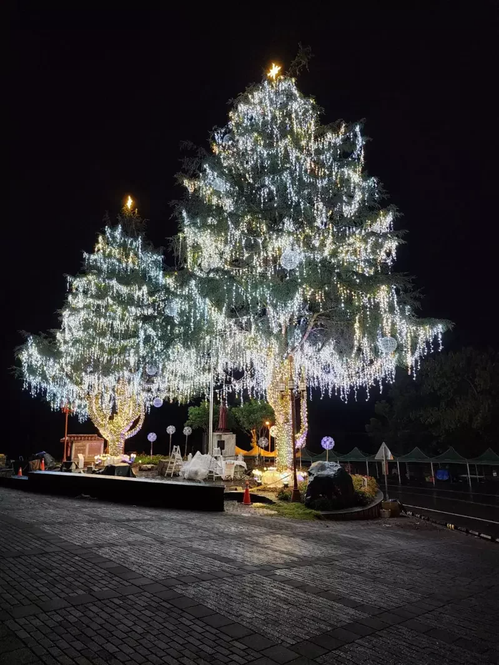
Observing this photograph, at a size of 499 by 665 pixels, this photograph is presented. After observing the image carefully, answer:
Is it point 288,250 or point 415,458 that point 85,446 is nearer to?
point 288,250

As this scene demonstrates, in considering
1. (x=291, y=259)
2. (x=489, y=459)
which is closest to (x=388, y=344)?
(x=291, y=259)

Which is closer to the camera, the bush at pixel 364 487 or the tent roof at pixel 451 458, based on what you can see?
the bush at pixel 364 487

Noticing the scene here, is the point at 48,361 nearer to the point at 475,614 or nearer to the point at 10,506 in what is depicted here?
the point at 10,506

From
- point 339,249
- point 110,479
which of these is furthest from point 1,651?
point 339,249

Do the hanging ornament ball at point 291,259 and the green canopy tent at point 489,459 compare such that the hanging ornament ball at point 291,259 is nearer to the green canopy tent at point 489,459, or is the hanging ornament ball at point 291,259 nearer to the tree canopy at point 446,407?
the green canopy tent at point 489,459

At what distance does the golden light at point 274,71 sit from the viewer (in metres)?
19.3

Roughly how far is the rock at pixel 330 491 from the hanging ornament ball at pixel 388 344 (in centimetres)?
550

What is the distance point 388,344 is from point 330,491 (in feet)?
21.1

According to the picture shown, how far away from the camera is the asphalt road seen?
14.2m

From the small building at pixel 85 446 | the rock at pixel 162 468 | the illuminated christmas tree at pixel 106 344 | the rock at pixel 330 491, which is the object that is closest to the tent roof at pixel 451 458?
the rock at pixel 162 468

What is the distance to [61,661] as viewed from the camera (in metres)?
3.54

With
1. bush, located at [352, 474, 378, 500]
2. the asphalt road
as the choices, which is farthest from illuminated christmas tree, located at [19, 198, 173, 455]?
the asphalt road

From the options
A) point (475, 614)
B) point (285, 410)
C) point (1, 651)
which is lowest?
point (475, 614)

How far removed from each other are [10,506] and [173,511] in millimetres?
3969
